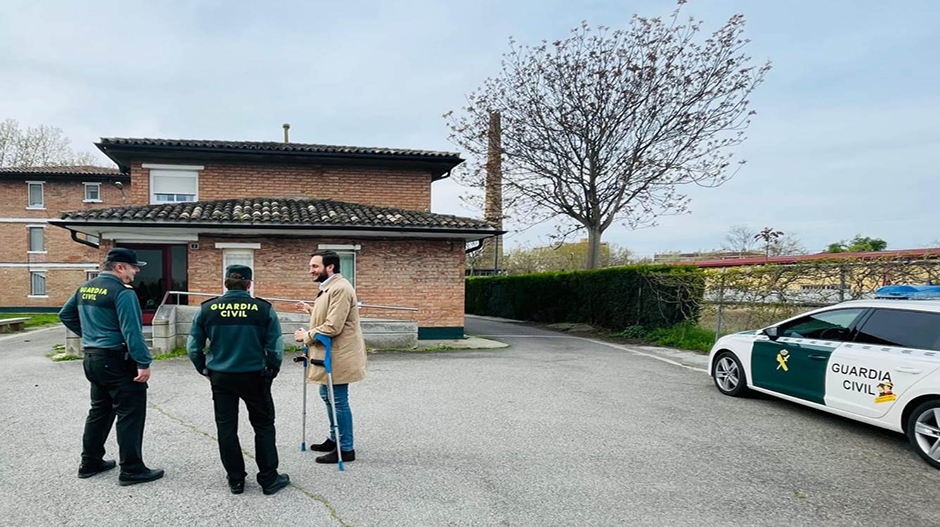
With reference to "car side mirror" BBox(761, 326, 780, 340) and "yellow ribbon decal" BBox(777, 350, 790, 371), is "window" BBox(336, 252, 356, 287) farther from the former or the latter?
"yellow ribbon decal" BBox(777, 350, 790, 371)

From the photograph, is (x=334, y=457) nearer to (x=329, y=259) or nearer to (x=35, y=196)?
(x=329, y=259)

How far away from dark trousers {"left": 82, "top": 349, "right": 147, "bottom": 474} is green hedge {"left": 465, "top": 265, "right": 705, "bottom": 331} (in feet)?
38.9

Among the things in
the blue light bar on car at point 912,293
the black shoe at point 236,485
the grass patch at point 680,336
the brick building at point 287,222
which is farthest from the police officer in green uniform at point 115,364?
the grass patch at point 680,336

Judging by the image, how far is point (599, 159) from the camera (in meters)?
18.8

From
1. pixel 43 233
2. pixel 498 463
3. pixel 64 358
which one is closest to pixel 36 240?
pixel 43 233

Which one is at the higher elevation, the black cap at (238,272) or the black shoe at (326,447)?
the black cap at (238,272)

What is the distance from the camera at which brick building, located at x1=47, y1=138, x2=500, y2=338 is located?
464 inches

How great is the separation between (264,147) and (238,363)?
11.7 meters

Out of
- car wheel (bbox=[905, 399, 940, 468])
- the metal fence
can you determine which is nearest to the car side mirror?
car wheel (bbox=[905, 399, 940, 468])

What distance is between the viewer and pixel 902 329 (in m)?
5.09

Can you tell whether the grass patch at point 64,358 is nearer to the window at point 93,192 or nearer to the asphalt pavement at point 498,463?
the asphalt pavement at point 498,463

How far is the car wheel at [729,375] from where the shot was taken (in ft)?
22.9

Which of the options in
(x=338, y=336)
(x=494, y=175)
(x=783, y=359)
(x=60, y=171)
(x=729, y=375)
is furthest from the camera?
(x=60, y=171)

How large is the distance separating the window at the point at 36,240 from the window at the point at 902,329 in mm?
37362
